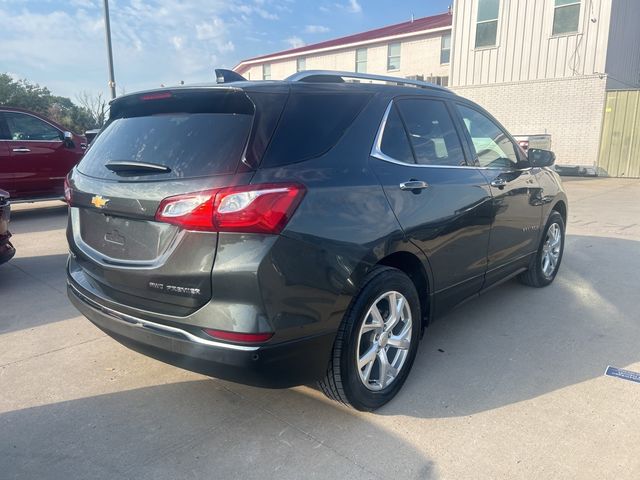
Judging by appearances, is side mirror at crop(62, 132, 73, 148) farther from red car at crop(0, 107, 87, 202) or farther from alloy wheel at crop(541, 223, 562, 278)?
alloy wheel at crop(541, 223, 562, 278)

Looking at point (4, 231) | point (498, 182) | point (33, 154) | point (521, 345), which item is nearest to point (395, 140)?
point (498, 182)

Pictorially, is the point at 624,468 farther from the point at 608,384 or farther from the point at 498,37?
the point at 498,37

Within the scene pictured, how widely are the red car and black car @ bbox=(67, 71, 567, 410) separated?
6.68 m

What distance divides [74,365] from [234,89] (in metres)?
2.20

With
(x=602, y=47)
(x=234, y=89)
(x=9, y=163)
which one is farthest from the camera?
(x=602, y=47)

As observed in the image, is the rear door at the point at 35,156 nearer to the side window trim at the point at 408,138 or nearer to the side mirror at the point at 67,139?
the side mirror at the point at 67,139

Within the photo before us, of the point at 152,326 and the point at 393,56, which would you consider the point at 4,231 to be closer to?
the point at 152,326

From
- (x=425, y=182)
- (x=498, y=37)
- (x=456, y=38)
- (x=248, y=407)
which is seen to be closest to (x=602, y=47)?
(x=498, y=37)

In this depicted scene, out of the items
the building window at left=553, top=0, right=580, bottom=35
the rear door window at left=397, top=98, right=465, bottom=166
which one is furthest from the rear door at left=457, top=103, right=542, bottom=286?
the building window at left=553, top=0, right=580, bottom=35

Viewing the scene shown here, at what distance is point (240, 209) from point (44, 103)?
32653 mm

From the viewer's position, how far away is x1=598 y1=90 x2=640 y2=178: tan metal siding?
50.7 ft

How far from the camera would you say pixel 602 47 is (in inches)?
606

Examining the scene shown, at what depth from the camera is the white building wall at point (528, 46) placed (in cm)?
1548

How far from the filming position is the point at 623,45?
16.7 meters
